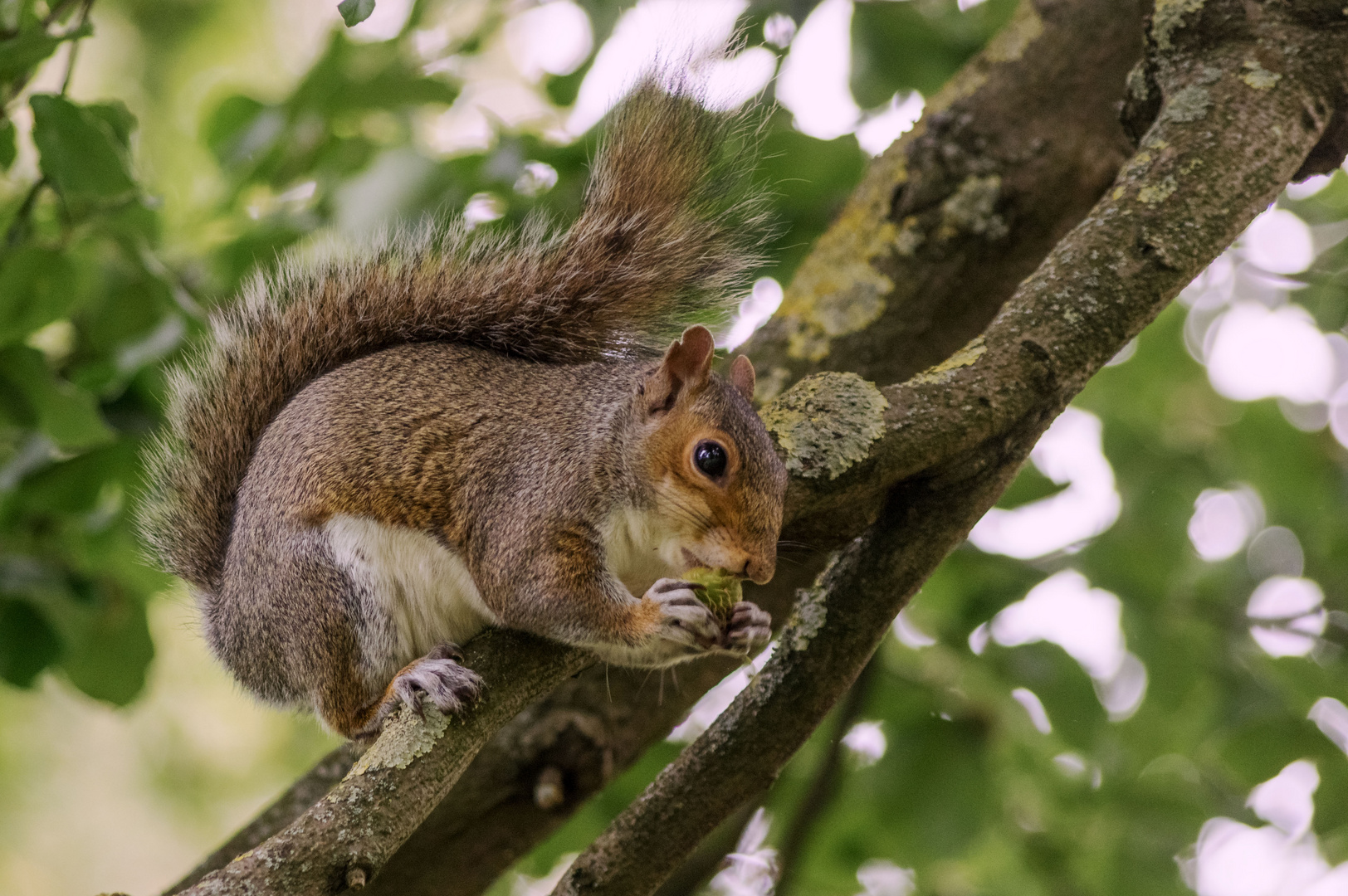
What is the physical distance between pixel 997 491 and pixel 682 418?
0.52 meters

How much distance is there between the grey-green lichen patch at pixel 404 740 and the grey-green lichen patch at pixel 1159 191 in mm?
1270

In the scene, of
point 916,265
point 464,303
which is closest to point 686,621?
point 464,303

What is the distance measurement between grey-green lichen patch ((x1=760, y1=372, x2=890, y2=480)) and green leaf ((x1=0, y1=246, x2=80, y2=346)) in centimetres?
129

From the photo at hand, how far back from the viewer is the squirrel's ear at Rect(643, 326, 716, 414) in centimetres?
203

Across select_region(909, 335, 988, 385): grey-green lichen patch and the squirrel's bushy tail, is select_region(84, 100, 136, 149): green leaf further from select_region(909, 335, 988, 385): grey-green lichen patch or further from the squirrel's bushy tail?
select_region(909, 335, 988, 385): grey-green lichen patch

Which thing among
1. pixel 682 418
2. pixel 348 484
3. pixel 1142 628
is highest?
pixel 1142 628

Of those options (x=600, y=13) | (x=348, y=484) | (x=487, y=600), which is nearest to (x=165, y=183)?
(x=600, y=13)

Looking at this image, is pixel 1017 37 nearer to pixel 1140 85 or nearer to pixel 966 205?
pixel 966 205

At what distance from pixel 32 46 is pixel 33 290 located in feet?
1.71

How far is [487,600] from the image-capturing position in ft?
6.29

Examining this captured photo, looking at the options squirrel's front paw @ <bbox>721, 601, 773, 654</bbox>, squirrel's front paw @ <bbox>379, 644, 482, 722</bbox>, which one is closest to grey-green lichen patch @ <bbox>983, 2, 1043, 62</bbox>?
squirrel's front paw @ <bbox>721, 601, 773, 654</bbox>

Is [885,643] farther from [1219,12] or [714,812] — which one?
[1219,12]

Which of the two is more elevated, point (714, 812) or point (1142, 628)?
point (1142, 628)

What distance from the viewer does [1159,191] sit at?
72.6 inches
